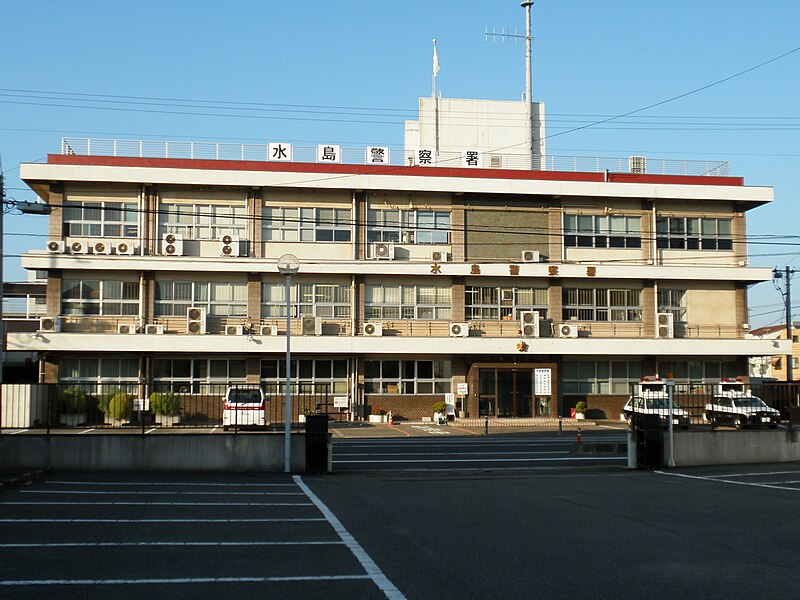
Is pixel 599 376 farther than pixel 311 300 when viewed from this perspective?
Yes

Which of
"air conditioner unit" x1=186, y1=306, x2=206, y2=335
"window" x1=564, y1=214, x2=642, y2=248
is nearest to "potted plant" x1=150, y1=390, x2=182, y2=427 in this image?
"air conditioner unit" x1=186, y1=306, x2=206, y2=335

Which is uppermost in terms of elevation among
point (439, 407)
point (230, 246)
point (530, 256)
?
point (230, 246)

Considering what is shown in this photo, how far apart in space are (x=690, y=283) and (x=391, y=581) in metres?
40.1

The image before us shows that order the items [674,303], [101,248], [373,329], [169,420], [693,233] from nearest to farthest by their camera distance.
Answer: [169,420] < [101,248] < [373,329] < [674,303] < [693,233]

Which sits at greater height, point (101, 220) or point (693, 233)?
point (101, 220)

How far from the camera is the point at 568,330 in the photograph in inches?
1687

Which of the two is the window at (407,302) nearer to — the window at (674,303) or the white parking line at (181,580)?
the window at (674,303)

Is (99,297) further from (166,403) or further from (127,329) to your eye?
(166,403)

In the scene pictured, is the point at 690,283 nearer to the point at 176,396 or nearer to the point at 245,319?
the point at 245,319

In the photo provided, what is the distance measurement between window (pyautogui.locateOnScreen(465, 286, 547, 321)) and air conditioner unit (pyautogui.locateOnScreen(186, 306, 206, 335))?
13044mm

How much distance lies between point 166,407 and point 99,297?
70.4 ft

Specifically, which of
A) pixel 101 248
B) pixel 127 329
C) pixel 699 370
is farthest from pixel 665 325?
pixel 101 248

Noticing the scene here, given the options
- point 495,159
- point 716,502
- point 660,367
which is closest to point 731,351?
point 660,367

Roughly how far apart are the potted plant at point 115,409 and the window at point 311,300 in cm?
2159
